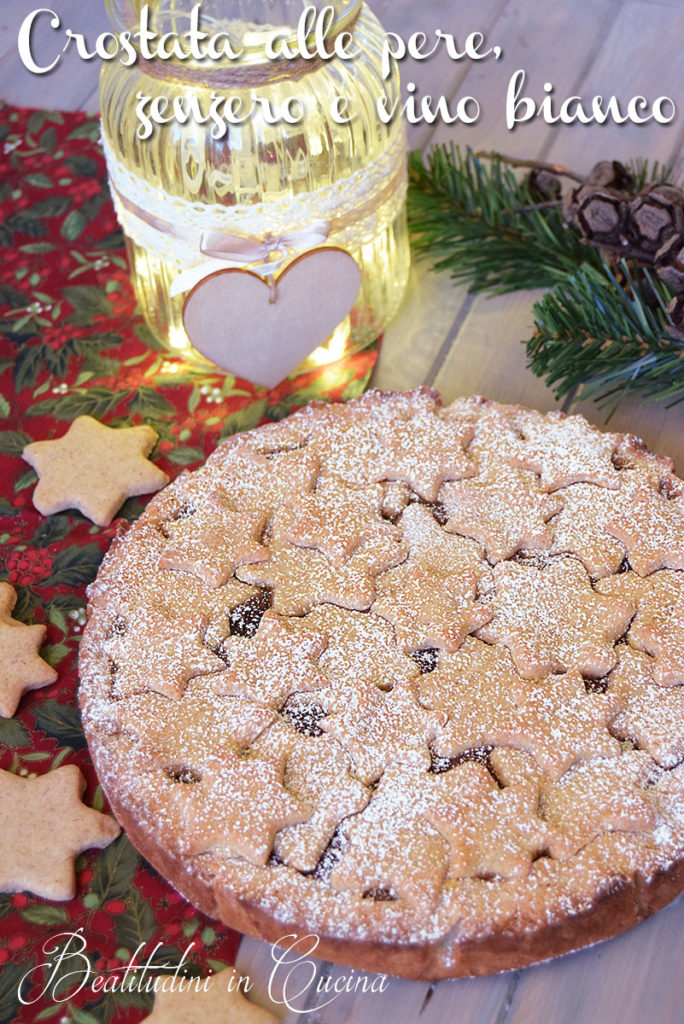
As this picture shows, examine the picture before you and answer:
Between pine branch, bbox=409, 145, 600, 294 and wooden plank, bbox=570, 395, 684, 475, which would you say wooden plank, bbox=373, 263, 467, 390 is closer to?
pine branch, bbox=409, 145, 600, 294

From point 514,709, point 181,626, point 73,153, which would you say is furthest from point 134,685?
point 73,153

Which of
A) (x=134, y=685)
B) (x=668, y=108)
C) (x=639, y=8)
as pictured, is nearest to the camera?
(x=134, y=685)

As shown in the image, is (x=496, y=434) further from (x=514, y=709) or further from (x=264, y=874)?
(x=264, y=874)

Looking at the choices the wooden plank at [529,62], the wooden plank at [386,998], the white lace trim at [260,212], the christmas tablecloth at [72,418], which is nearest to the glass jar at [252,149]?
the white lace trim at [260,212]

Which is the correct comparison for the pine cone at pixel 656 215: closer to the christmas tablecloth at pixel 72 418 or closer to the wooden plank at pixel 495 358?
the wooden plank at pixel 495 358

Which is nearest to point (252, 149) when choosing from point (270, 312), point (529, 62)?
point (270, 312)
